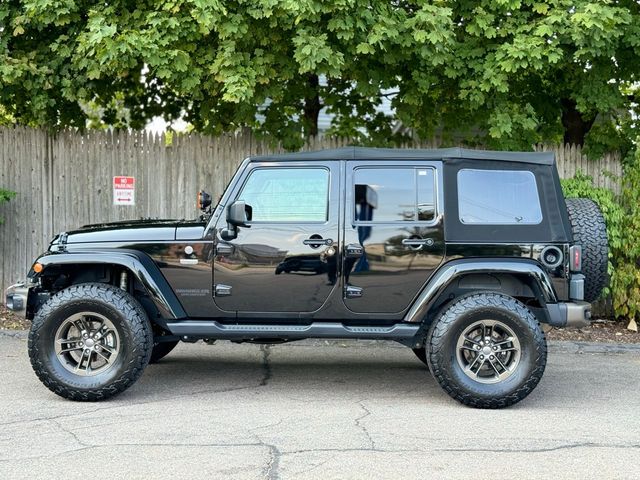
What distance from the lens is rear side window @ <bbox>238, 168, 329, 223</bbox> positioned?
7223 mm

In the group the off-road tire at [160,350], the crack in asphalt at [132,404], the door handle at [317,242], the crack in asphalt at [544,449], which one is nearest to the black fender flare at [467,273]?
the door handle at [317,242]

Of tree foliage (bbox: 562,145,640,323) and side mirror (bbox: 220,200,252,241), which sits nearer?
side mirror (bbox: 220,200,252,241)

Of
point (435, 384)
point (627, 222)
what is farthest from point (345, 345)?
point (627, 222)

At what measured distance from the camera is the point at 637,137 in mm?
11164

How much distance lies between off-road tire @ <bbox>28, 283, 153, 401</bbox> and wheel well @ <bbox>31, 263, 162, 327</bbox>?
334 millimetres

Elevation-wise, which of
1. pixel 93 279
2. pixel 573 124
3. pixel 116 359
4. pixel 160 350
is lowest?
pixel 160 350

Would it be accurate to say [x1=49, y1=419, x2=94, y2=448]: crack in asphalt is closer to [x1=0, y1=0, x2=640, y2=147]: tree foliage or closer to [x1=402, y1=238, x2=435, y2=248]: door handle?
[x1=402, y1=238, x2=435, y2=248]: door handle

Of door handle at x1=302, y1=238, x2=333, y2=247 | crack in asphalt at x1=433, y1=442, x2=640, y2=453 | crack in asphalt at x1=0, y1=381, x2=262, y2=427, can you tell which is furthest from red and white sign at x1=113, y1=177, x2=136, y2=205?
crack in asphalt at x1=433, y1=442, x2=640, y2=453

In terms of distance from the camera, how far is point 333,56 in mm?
9609

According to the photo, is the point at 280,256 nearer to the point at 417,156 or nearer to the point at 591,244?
the point at 417,156

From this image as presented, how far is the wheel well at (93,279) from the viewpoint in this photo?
7348 mm

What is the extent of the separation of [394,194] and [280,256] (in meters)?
1.06

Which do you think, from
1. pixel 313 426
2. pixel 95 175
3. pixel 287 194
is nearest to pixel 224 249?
pixel 287 194

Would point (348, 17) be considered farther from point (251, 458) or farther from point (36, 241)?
point (251, 458)
